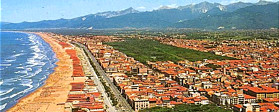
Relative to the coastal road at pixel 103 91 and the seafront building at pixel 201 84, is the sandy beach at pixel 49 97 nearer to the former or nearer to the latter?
the coastal road at pixel 103 91

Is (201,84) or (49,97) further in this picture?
(201,84)

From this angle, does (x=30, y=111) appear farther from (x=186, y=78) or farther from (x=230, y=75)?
(x=230, y=75)

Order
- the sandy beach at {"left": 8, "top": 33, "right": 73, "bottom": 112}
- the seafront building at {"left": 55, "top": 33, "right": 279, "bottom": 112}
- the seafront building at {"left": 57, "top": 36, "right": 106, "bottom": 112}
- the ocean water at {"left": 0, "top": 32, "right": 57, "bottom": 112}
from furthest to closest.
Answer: the ocean water at {"left": 0, "top": 32, "right": 57, "bottom": 112} → the sandy beach at {"left": 8, "top": 33, "right": 73, "bottom": 112} → the seafront building at {"left": 55, "top": 33, "right": 279, "bottom": 112} → the seafront building at {"left": 57, "top": 36, "right": 106, "bottom": 112}

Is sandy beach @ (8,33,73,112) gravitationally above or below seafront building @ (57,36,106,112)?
below

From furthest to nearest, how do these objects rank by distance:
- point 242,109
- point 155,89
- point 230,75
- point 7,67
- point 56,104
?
point 7,67 → point 230,75 → point 155,89 → point 56,104 → point 242,109

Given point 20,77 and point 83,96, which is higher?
point 83,96

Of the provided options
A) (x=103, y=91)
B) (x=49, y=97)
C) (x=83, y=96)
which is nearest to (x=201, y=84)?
(x=103, y=91)

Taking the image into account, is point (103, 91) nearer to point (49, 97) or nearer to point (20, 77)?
point (49, 97)

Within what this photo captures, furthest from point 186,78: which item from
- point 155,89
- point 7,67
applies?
point 7,67

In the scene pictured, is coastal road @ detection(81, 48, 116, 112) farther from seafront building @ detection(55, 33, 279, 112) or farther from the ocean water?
the ocean water

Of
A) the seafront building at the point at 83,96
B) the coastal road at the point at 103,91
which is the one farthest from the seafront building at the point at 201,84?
the seafront building at the point at 83,96

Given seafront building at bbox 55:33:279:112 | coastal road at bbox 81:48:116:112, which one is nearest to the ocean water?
coastal road at bbox 81:48:116:112
